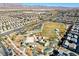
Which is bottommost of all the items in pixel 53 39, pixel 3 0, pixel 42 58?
pixel 42 58

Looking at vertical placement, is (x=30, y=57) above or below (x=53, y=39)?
below

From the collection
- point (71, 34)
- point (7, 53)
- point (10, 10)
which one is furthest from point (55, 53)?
point (10, 10)

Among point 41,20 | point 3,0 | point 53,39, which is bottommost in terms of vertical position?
point 53,39

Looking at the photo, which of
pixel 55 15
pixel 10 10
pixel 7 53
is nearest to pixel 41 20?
pixel 55 15

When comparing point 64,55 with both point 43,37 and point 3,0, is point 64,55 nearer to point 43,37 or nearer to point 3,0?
point 43,37

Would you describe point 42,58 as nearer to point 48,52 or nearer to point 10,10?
point 48,52

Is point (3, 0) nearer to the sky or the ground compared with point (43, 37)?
nearer to the sky

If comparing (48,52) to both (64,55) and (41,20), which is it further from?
(41,20)
